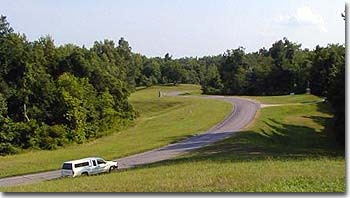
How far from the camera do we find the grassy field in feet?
44.8

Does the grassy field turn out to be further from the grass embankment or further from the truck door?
the grass embankment

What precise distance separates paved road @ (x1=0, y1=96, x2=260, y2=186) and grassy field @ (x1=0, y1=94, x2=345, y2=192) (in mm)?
1546

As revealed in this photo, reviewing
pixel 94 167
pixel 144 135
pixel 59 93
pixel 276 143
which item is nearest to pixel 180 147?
pixel 276 143

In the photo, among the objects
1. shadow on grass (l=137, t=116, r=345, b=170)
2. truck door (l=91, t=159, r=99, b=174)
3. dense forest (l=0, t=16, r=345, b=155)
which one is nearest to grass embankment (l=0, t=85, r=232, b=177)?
dense forest (l=0, t=16, r=345, b=155)

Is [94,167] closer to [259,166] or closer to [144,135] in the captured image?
[259,166]

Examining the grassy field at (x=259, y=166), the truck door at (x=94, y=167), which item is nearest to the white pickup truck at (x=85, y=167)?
the truck door at (x=94, y=167)

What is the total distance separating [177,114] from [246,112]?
8.73 meters

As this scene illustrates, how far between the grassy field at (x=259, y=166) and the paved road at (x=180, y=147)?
5.07ft

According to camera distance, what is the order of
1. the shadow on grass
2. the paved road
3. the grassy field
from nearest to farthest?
the grassy field, the paved road, the shadow on grass

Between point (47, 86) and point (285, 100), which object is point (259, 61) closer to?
point (285, 100)

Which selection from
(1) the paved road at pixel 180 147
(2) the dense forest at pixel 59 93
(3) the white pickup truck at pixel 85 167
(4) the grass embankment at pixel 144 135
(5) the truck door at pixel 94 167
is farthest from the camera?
(2) the dense forest at pixel 59 93

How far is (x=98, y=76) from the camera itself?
6762cm

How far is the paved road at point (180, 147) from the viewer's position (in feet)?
104

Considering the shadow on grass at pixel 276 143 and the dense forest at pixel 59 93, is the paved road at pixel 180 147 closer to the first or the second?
the shadow on grass at pixel 276 143
